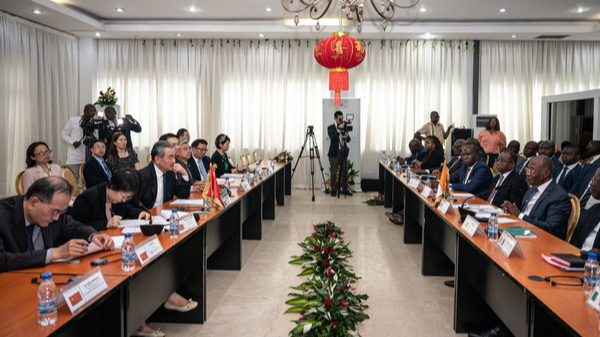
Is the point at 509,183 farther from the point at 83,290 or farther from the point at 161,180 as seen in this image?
the point at 83,290

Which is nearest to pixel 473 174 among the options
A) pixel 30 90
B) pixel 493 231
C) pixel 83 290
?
pixel 493 231

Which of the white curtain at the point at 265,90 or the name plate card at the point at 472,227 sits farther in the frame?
the white curtain at the point at 265,90

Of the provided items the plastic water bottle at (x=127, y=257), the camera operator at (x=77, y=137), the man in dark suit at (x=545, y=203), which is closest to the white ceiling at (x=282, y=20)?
the camera operator at (x=77, y=137)

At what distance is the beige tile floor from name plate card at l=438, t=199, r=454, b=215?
651mm

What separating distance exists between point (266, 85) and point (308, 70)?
866mm

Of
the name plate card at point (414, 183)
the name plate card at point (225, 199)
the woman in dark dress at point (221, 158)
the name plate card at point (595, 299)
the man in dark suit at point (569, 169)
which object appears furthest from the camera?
the woman in dark dress at point (221, 158)

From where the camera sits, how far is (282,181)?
7.86 m

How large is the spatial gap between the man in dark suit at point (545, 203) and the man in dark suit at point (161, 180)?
2487mm

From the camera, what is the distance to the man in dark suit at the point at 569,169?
17.3 ft

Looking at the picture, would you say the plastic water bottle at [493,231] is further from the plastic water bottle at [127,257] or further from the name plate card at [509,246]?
the plastic water bottle at [127,257]

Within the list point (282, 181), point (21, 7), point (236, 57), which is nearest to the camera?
point (21, 7)

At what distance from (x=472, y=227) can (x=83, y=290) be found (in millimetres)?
2026

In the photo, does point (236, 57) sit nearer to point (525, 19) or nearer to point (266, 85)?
point (266, 85)

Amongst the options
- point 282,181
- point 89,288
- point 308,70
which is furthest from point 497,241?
point 308,70
